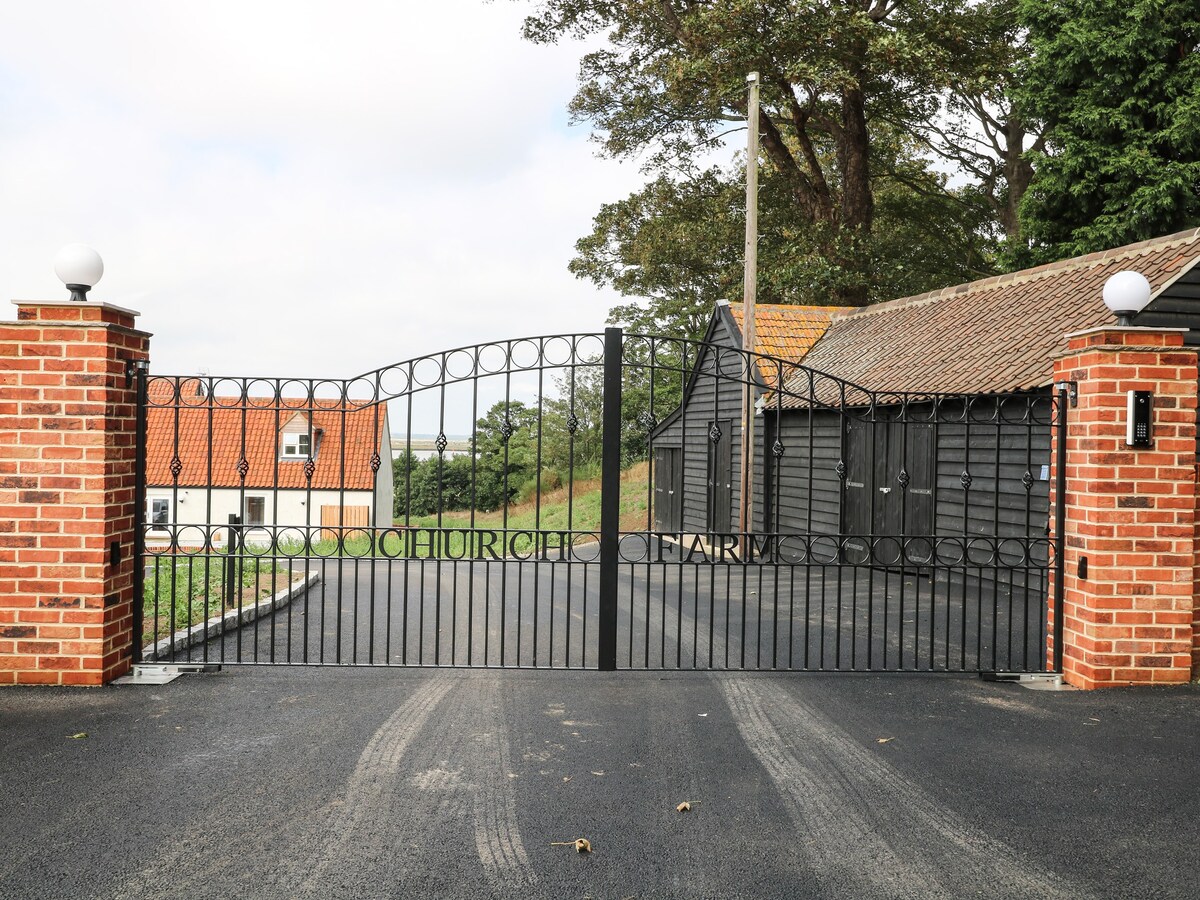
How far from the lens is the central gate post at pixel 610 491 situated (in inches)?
229

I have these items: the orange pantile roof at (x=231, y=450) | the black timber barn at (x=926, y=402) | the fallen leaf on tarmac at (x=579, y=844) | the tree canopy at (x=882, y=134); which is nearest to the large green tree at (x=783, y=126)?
the tree canopy at (x=882, y=134)

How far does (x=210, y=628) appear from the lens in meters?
7.54

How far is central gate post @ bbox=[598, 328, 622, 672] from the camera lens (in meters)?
Answer: 5.82

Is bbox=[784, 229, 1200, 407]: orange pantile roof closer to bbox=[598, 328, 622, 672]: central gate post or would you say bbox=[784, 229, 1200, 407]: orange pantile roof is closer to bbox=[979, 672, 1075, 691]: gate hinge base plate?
bbox=[979, 672, 1075, 691]: gate hinge base plate

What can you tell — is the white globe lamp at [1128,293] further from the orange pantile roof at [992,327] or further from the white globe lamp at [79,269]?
the white globe lamp at [79,269]

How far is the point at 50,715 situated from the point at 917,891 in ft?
14.5

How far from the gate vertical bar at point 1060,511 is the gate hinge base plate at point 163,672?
217 inches

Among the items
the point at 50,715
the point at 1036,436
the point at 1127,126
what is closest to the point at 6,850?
the point at 50,715

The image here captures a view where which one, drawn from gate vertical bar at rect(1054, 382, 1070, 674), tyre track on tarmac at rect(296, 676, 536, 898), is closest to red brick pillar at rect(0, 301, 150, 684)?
tyre track on tarmac at rect(296, 676, 536, 898)

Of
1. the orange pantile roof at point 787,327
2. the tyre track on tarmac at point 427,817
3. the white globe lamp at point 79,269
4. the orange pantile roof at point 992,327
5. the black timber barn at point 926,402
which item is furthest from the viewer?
the orange pantile roof at point 787,327

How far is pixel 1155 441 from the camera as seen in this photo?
5715 millimetres

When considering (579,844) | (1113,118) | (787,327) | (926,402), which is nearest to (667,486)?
(787,327)

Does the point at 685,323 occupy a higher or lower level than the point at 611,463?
higher

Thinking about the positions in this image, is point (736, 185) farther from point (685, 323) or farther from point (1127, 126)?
point (1127, 126)
